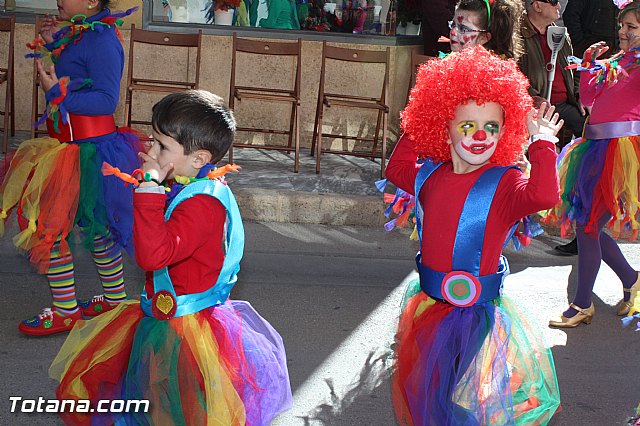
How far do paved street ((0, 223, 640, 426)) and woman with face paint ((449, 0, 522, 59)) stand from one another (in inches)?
57.4

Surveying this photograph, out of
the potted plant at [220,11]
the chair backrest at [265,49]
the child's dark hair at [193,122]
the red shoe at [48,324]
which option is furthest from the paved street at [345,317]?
the potted plant at [220,11]

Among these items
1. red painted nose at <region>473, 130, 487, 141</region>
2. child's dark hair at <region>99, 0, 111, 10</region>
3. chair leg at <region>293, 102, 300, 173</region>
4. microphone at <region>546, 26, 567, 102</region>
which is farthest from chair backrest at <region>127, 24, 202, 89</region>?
red painted nose at <region>473, 130, 487, 141</region>

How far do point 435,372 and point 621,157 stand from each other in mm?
2285

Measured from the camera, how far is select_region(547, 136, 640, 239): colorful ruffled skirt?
5203 mm

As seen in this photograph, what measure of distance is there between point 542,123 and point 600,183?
76.4 inches

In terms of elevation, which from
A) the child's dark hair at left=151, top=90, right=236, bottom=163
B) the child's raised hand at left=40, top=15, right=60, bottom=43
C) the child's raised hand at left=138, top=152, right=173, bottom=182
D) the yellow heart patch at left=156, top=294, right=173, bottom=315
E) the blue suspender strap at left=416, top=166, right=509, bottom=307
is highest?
the child's raised hand at left=40, top=15, right=60, bottom=43

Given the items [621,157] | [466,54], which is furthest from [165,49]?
[466,54]

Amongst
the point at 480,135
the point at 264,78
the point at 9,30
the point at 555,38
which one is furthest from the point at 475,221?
the point at 9,30

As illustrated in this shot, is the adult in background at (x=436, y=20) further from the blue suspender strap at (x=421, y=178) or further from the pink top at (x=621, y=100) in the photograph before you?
the blue suspender strap at (x=421, y=178)

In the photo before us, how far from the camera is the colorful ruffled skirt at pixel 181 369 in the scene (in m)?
3.14

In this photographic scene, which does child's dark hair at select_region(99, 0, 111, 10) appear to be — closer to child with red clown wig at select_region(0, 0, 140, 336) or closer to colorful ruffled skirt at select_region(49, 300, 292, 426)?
child with red clown wig at select_region(0, 0, 140, 336)

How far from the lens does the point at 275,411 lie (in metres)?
3.32

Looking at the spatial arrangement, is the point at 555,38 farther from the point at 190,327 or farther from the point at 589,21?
the point at 190,327

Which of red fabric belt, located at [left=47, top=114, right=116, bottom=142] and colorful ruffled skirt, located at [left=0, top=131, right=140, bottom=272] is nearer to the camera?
colorful ruffled skirt, located at [left=0, top=131, right=140, bottom=272]
